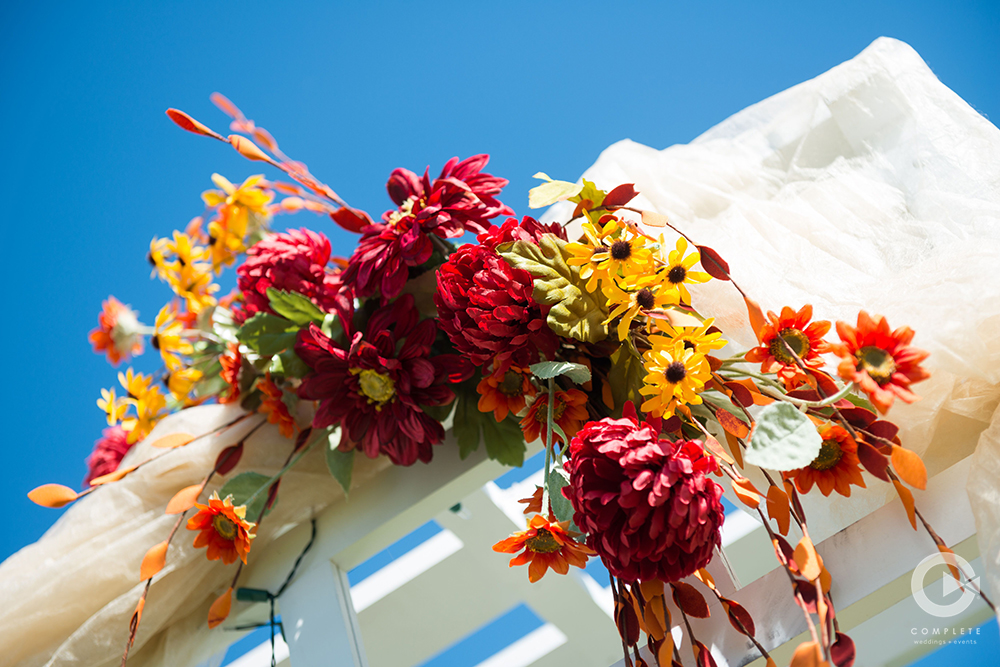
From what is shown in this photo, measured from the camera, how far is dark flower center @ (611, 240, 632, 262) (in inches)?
18.8

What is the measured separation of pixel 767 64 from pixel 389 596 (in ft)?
4.68

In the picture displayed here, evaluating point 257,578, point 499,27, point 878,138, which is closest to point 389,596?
point 257,578

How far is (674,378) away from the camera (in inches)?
17.7

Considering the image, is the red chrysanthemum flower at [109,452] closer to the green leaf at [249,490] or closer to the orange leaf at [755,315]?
the green leaf at [249,490]

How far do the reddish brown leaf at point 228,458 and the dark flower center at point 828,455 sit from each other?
0.62 meters

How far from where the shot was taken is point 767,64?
1477 millimetres

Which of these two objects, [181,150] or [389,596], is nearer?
[389,596]

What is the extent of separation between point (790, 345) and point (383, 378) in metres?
0.38

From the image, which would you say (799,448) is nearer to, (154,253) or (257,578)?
(257,578)

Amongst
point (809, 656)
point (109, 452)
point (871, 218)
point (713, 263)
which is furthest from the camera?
point (109, 452)

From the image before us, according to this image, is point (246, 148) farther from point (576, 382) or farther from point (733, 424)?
point (733, 424)

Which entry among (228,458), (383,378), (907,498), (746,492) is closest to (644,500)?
(746,492)

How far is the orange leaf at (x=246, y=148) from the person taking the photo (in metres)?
0.63

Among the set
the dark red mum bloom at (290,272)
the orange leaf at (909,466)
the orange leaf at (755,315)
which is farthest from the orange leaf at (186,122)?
the orange leaf at (909,466)
